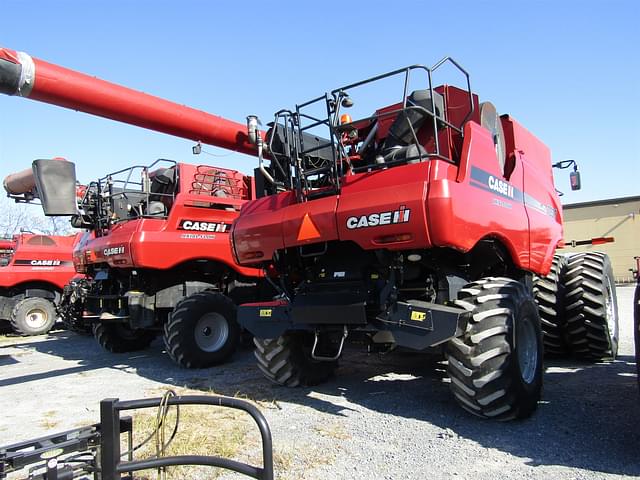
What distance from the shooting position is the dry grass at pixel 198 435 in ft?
11.9

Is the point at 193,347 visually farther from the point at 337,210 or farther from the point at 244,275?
the point at 337,210

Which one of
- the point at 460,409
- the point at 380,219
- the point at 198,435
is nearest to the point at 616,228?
the point at 460,409

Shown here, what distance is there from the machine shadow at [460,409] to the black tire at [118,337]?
34.5 inches

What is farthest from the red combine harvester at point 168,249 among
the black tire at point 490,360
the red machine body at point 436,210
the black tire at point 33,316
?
the black tire at point 33,316

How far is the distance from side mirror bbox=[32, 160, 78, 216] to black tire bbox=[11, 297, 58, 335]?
35.8 feet

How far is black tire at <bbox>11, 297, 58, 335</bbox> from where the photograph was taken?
44.8 feet

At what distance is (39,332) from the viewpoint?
14.0 metres

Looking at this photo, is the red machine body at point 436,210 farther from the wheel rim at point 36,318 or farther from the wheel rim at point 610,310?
the wheel rim at point 36,318

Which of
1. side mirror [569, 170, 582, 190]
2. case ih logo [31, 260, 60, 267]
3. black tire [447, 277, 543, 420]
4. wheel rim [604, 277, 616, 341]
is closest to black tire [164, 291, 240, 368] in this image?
black tire [447, 277, 543, 420]

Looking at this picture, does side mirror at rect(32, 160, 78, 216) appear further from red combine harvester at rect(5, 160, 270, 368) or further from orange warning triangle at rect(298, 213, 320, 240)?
red combine harvester at rect(5, 160, 270, 368)

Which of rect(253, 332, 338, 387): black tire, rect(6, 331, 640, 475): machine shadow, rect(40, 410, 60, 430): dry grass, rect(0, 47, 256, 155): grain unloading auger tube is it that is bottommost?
rect(6, 331, 640, 475): machine shadow

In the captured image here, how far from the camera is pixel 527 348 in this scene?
479 cm

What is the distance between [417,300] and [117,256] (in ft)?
16.9

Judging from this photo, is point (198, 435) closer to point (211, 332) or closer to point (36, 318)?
point (211, 332)
